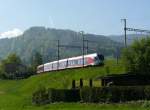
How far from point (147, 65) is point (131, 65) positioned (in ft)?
8.16

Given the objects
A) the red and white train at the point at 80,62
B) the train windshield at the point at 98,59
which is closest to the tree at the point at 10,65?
the red and white train at the point at 80,62

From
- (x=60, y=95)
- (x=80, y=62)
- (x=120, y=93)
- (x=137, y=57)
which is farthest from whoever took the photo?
(x=80, y=62)

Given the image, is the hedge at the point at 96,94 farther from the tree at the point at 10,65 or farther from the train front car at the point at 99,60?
the tree at the point at 10,65

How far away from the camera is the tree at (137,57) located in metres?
70.9

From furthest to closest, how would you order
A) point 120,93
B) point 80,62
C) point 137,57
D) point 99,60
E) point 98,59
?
1. point 80,62
2. point 99,60
3. point 98,59
4. point 137,57
5. point 120,93

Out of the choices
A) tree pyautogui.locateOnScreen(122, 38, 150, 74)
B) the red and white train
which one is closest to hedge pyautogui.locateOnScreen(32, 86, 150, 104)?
tree pyautogui.locateOnScreen(122, 38, 150, 74)

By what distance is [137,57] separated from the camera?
7169 cm

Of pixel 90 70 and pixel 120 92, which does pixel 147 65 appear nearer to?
pixel 90 70

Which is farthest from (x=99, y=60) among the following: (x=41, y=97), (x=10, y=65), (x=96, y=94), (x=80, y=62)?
(x=10, y=65)

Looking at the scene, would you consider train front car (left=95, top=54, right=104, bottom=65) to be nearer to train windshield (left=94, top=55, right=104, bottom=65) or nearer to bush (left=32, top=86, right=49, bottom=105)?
train windshield (left=94, top=55, right=104, bottom=65)

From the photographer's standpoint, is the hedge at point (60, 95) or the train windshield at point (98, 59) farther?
the train windshield at point (98, 59)

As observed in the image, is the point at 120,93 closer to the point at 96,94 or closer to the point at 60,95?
the point at 96,94

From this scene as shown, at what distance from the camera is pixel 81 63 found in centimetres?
10031

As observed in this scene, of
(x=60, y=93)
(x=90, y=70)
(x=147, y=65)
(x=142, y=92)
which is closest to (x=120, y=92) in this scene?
(x=142, y=92)
